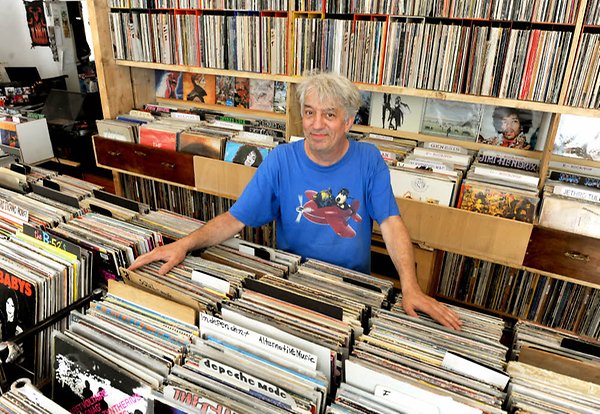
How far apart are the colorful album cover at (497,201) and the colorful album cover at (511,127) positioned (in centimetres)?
43

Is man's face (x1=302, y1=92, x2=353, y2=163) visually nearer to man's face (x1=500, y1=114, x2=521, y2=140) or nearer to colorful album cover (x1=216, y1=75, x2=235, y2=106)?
man's face (x1=500, y1=114, x2=521, y2=140)

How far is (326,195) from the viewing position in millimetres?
1563

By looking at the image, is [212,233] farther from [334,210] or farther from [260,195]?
[334,210]

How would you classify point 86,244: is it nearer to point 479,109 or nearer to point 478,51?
point 478,51

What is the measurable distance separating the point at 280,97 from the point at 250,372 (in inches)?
84.7

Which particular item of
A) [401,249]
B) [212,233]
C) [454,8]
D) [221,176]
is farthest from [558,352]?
[221,176]

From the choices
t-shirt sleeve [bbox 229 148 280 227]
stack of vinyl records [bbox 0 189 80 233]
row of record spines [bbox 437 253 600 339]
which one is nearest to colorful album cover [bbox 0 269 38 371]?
stack of vinyl records [bbox 0 189 80 233]

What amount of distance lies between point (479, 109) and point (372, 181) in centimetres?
109

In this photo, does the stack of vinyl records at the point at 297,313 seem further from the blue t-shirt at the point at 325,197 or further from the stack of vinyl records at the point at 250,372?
the blue t-shirt at the point at 325,197

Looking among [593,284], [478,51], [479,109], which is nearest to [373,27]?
[478,51]

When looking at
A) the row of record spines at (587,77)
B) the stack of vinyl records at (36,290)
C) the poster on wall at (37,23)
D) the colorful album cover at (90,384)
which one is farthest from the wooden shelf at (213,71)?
the poster on wall at (37,23)

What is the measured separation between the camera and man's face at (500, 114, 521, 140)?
2203 millimetres

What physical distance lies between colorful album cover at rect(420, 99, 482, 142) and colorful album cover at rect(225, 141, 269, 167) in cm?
93

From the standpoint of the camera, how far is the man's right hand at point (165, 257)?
114 centimetres
